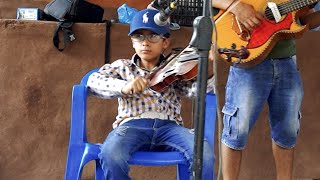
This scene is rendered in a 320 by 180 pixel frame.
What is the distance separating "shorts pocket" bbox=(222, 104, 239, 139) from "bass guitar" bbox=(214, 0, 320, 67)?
0.24 meters

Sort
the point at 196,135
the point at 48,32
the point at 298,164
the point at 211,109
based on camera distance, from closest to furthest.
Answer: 1. the point at 196,135
2. the point at 211,109
3. the point at 48,32
4. the point at 298,164

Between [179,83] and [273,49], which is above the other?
[273,49]

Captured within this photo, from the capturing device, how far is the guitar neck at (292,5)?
2537mm

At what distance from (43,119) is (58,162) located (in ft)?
0.94

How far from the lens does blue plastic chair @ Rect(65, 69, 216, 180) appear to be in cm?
239

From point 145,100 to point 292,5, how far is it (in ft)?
2.79

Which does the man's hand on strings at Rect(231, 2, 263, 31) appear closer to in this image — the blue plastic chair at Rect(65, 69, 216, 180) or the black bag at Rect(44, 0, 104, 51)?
the blue plastic chair at Rect(65, 69, 216, 180)

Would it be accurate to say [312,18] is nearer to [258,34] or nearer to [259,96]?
[258,34]

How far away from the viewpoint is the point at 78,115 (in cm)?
254

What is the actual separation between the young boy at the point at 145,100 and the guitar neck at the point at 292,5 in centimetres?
51

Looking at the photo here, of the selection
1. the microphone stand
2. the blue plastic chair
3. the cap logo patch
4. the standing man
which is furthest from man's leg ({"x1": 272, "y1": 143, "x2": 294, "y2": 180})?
the microphone stand

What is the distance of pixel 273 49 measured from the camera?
266 centimetres

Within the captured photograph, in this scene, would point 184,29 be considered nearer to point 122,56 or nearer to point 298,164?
point 122,56

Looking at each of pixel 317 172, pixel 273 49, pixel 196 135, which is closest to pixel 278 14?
pixel 273 49
